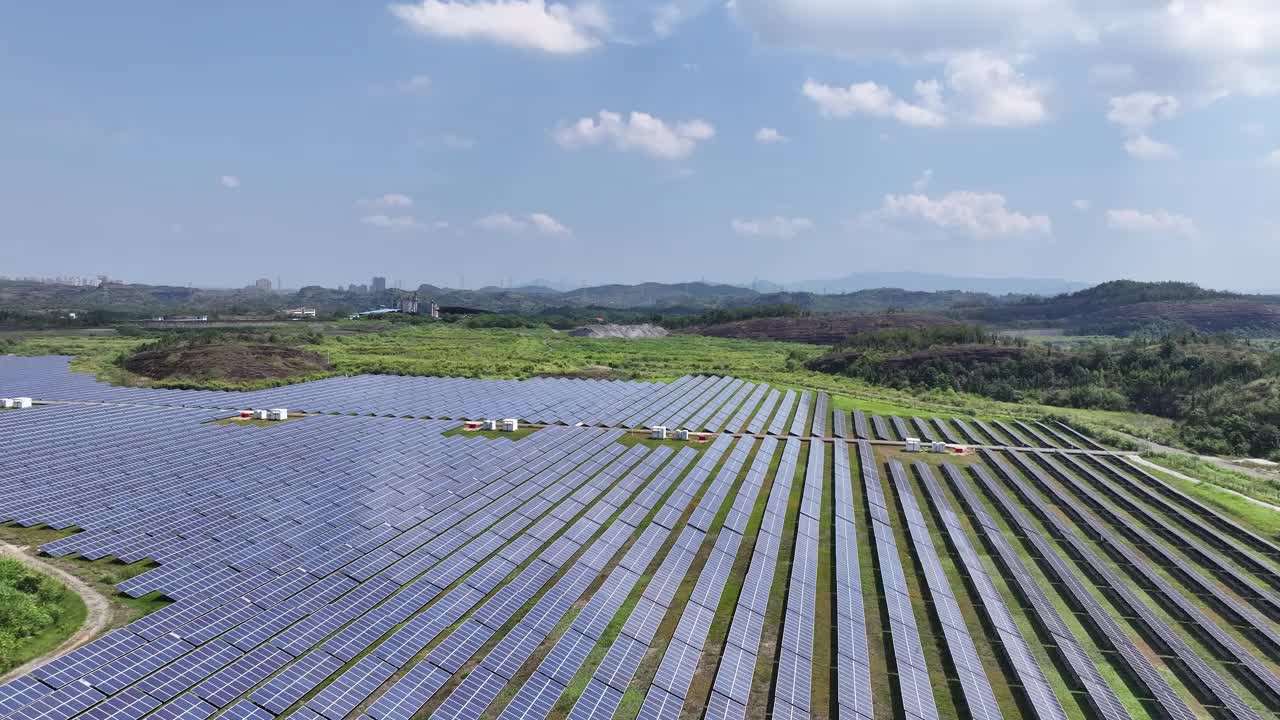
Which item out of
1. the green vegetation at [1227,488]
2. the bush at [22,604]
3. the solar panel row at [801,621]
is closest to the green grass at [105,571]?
the bush at [22,604]

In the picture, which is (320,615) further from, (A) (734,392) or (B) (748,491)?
(A) (734,392)

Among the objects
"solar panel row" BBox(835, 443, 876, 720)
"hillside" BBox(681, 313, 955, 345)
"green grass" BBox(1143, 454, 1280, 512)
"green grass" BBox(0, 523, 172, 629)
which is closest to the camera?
"solar panel row" BBox(835, 443, 876, 720)

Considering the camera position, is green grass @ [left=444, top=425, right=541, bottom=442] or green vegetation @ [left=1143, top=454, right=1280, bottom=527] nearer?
green vegetation @ [left=1143, top=454, right=1280, bottom=527]

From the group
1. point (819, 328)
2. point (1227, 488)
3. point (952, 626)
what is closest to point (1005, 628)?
point (952, 626)

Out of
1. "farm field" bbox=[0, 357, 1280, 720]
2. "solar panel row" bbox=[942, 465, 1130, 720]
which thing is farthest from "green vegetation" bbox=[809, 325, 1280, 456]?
"solar panel row" bbox=[942, 465, 1130, 720]

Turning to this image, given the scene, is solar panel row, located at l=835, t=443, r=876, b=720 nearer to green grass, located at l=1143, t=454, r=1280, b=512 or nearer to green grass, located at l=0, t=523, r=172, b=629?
green grass, located at l=0, t=523, r=172, b=629

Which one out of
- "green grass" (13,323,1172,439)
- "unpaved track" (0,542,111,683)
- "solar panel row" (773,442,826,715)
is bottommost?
"solar panel row" (773,442,826,715)

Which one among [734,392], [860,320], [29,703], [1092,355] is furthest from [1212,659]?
[860,320]
